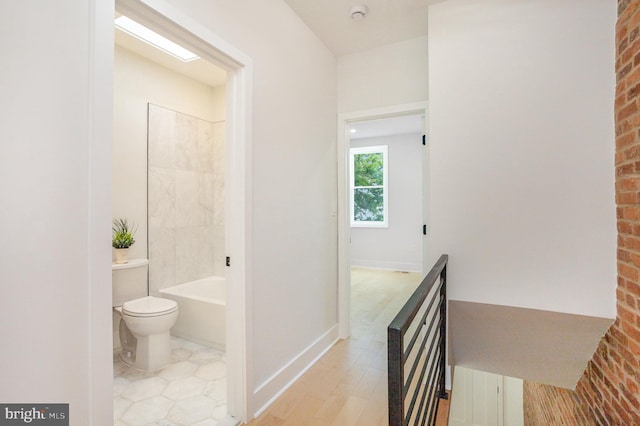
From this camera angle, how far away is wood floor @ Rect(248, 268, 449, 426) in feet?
6.07

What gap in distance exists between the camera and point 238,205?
1824 mm

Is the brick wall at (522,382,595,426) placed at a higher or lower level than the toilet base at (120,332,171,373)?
lower

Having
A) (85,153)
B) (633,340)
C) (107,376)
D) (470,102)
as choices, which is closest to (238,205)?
(85,153)

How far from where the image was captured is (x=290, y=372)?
2236 millimetres

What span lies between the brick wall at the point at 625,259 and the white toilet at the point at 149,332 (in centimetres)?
292

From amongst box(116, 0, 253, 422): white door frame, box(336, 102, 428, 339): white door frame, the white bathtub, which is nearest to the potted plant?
the white bathtub

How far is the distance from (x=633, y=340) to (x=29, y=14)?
2920 mm

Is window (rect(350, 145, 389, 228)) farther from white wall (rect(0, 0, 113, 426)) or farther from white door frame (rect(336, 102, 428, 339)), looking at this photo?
white wall (rect(0, 0, 113, 426))

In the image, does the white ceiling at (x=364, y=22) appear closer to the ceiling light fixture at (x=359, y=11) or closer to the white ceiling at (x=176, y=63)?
the ceiling light fixture at (x=359, y=11)

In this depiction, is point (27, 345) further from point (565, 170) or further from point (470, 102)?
point (565, 170)

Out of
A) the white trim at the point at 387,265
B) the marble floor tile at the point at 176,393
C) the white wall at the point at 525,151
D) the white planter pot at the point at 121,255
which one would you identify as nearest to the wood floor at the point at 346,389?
the marble floor tile at the point at 176,393

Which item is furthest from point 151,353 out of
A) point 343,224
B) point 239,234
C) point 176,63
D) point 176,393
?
point 176,63

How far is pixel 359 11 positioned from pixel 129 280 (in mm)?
2960

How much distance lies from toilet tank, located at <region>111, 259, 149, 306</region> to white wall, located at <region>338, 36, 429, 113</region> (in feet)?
8.00
